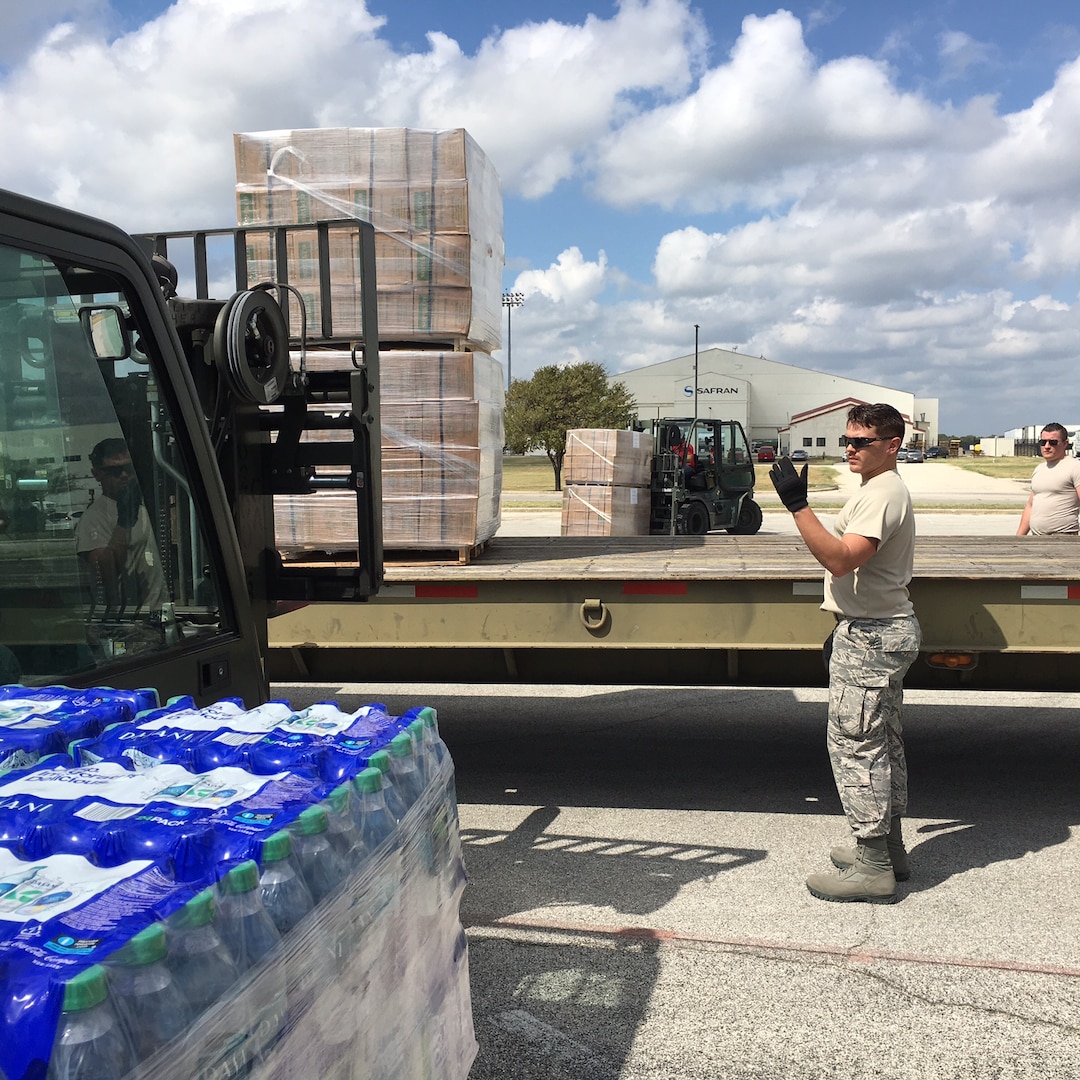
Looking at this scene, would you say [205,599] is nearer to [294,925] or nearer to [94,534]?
[94,534]

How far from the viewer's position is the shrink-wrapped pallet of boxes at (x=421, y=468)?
209 inches

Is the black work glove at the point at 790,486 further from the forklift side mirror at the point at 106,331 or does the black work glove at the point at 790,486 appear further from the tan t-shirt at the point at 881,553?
the forklift side mirror at the point at 106,331

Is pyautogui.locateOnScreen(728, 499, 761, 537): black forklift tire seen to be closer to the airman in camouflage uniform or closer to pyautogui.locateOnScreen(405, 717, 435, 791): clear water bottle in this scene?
the airman in camouflage uniform

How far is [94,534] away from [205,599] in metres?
0.45

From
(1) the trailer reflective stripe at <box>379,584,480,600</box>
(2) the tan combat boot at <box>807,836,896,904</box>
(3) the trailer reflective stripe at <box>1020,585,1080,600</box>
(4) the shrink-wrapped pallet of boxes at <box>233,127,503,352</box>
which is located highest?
(4) the shrink-wrapped pallet of boxes at <box>233,127,503,352</box>

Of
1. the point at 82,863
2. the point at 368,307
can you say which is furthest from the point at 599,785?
the point at 82,863

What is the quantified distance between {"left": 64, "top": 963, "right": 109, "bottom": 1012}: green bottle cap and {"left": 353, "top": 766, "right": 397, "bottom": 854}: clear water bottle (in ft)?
1.95

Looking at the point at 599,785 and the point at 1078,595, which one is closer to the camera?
the point at 1078,595

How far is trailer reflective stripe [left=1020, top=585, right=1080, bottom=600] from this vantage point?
4.64 m

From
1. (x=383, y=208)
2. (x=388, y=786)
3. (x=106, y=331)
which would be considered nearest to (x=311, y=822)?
(x=388, y=786)

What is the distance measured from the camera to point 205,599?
2.92 metres

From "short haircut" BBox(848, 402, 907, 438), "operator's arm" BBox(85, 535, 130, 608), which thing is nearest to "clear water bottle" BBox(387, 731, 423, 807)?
"operator's arm" BBox(85, 535, 130, 608)

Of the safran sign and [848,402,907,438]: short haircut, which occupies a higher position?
the safran sign

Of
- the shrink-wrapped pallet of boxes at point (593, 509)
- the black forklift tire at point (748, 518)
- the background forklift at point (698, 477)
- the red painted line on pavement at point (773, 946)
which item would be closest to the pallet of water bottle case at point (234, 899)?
the red painted line on pavement at point (773, 946)
